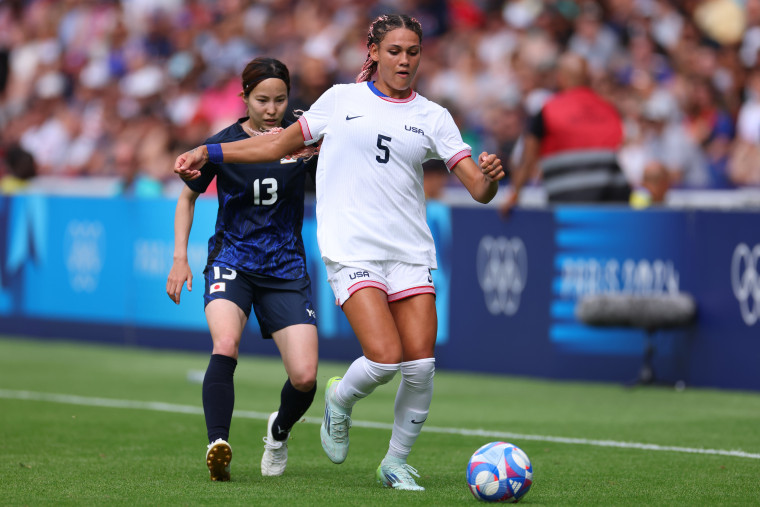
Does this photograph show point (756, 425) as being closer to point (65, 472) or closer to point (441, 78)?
point (65, 472)

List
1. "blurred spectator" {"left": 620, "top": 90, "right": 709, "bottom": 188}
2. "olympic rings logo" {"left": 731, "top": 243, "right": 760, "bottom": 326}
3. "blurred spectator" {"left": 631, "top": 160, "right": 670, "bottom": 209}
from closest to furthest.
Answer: "olympic rings logo" {"left": 731, "top": 243, "right": 760, "bottom": 326}, "blurred spectator" {"left": 631, "top": 160, "right": 670, "bottom": 209}, "blurred spectator" {"left": 620, "top": 90, "right": 709, "bottom": 188}

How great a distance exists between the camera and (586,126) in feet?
40.6

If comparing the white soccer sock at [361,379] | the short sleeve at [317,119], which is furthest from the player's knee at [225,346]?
the short sleeve at [317,119]

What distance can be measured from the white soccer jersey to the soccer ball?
3.48 ft

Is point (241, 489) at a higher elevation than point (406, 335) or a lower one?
lower

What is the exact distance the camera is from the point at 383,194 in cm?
655

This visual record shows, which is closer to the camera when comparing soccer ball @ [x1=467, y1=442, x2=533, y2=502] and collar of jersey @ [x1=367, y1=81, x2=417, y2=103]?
soccer ball @ [x1=467, y1=442, x2=533, y2=502]

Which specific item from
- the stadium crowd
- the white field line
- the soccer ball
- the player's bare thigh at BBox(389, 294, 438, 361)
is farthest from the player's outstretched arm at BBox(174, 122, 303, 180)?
the stadium crowd

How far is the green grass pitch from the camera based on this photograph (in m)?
6.43

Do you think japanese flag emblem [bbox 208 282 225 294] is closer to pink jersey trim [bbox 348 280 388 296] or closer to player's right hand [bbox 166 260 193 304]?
player's right hand [bbox 166 260 193 304]

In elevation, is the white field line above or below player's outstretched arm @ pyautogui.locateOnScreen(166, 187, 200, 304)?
below

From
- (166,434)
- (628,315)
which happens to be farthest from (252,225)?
(628,315)

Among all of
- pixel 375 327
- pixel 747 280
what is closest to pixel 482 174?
pixel 375 327

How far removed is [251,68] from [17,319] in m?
10.0
